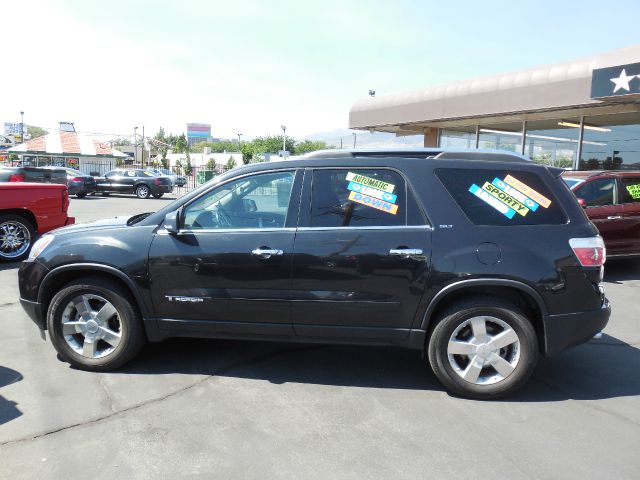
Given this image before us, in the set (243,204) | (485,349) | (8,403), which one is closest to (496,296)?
(485,349)

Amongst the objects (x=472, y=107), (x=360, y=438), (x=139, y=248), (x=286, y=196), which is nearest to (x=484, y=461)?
(x=360, y=438)

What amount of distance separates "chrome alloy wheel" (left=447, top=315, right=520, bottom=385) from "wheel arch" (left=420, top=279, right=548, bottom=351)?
0.19 meters

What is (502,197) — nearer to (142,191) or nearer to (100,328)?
(100,328)

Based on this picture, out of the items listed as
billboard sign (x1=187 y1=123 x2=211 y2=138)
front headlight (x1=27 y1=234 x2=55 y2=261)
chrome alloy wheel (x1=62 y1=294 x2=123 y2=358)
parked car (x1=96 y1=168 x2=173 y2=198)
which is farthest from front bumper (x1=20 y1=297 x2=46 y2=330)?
billboard sign (x1=187 y1=123 x2=211 y2=138)

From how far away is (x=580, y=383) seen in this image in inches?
163

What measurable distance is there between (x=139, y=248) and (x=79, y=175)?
22.4 meters

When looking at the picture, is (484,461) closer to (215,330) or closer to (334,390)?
(334,390)

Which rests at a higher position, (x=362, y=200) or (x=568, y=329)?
(x=362, y=200)

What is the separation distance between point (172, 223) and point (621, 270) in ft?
27.2

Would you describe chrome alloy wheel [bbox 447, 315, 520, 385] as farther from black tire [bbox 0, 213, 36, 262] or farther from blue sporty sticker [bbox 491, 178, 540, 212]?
black tire [bbox 0, 213, 36, 262]

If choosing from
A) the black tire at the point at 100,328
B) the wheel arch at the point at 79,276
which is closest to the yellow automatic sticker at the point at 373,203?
the wheel arch at the point at 79,276

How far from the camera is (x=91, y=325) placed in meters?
4.17

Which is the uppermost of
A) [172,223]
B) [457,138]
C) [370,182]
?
[457,138]

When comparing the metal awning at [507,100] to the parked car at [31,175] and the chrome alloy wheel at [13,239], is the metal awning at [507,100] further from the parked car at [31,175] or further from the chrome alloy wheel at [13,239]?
the chrome alloy wheel at [13,239]
